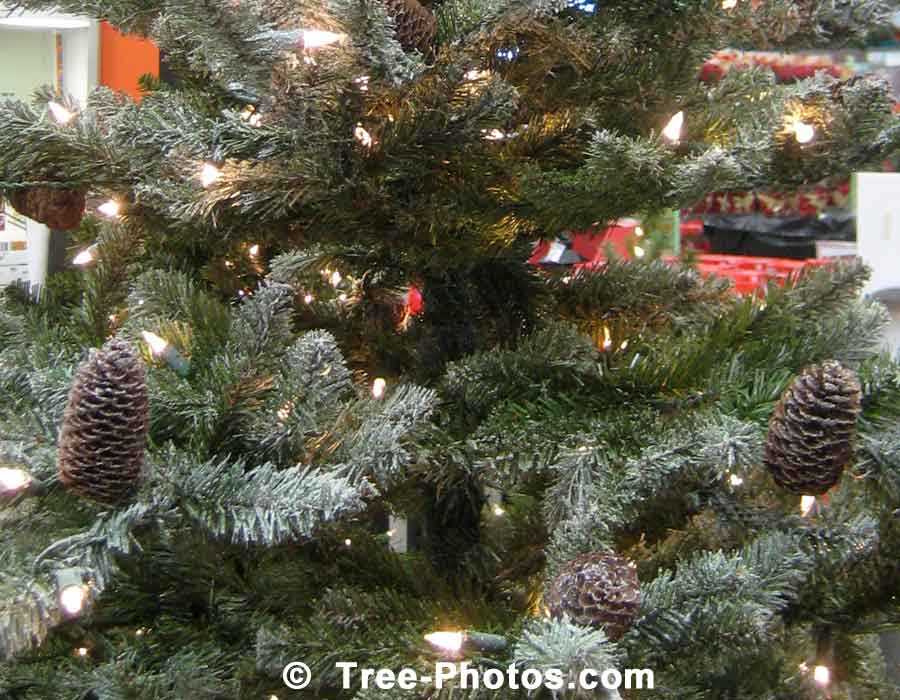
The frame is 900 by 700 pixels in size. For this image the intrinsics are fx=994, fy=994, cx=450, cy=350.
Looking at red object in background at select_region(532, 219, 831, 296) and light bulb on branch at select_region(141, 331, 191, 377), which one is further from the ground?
red object in background at select_region(532, 219, 831, 296)

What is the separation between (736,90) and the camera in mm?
718

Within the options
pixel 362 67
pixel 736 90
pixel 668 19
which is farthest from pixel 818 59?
pixel 362 67

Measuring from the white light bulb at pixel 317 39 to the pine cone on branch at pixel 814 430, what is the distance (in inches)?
11.5

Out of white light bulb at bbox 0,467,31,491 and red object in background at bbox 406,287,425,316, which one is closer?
white light bulb at bbox 0,467,31,491

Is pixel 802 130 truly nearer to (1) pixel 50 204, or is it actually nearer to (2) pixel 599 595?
(2) pixel 599 595

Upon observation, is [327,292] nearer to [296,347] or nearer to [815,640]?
[296,347]

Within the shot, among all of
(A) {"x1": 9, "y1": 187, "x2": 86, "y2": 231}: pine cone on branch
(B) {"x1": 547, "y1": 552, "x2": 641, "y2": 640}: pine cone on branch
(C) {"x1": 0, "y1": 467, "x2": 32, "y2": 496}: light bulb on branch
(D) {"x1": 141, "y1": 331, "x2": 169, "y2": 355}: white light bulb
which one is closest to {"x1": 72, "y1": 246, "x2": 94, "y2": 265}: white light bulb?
(A) {"x1": 9, "y1": 187, "x2": 86, "y2": 231}: pine cone on branch

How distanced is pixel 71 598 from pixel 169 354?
17 cm

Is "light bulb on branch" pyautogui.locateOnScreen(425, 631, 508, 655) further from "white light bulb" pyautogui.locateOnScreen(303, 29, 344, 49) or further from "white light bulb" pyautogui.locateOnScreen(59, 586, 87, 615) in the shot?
"white light bulb" pyautogui.locateOnScreen(303, 29, 344, 49)

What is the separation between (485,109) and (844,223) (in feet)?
3.94

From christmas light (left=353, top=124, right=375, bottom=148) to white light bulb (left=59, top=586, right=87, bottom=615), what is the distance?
257 mm

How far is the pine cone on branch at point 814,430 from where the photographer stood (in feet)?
1.67

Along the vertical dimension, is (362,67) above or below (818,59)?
below

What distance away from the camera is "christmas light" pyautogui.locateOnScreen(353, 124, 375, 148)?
52 centimetres
